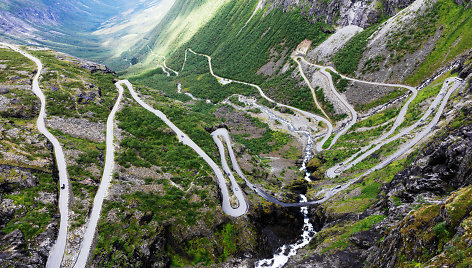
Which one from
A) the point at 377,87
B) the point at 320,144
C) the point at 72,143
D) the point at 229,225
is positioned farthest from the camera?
the point at 377,87

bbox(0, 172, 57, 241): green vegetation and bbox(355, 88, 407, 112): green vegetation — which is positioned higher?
bbox(0, 172, 57, 241): green vegetation

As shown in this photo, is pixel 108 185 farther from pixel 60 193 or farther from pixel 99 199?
pixel 60 193

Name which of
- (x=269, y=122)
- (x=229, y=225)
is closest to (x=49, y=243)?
(x=229, y=225)

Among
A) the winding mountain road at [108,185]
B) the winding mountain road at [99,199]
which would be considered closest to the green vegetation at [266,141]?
the winding mountain road at [108,185]

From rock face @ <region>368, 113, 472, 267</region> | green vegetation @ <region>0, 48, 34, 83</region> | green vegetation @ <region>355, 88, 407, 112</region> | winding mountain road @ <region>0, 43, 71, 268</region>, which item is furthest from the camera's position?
green vegetation @ <region>355, 88, 407, 112</region>

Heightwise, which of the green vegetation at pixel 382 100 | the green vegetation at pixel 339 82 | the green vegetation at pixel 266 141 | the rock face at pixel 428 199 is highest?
the green vegetation at pixel 339 82

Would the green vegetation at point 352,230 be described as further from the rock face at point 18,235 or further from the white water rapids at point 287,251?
the rock face at point 18,235

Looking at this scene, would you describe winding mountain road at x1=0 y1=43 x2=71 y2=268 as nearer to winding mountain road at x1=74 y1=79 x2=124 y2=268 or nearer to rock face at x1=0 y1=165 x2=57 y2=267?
rock face at x1=0 y1=165 x2=57 y2=267

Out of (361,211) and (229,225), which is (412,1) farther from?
(229,225)

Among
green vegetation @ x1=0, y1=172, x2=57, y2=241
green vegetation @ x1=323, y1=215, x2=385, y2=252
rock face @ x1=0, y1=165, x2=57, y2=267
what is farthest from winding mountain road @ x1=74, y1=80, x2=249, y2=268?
green vegetation @ x1=323, y1=215, x2=385, y2=252
